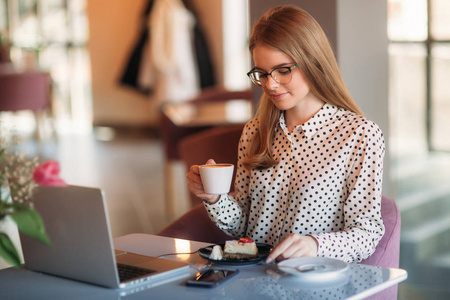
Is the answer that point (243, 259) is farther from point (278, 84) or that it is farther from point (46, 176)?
point (46, 176)

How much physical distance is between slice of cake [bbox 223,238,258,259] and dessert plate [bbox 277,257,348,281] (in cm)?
11

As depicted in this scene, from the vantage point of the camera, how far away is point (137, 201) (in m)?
5.52

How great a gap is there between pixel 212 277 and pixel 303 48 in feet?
2.26

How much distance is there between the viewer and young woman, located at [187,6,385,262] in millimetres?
1798

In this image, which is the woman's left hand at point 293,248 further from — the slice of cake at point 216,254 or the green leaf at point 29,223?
the green leaf at point 29,223

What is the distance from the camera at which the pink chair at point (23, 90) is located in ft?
26.0

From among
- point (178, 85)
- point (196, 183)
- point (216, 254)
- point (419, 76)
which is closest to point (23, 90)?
point (178, 85)

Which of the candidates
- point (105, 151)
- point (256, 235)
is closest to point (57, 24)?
point (105, 151)

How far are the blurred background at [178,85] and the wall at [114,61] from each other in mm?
16

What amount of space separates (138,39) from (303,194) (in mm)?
7723

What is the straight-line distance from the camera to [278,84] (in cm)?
182

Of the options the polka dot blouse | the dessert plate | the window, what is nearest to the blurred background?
the window

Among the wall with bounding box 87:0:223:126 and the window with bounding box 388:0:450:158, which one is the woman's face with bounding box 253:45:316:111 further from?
the wall with bounding box 87:0:223:126

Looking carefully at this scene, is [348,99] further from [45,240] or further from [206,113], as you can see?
[206,113]
